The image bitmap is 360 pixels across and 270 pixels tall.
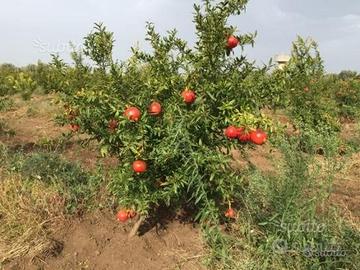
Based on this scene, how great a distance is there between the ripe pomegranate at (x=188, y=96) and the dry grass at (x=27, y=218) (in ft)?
5.47

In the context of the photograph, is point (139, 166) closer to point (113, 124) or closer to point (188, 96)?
point (113, 124)

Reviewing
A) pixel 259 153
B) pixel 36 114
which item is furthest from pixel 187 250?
pixel 36 114

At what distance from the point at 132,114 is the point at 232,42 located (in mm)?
1062

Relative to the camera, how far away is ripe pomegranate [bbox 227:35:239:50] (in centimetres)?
387

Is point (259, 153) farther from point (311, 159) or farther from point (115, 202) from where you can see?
point (311, 159)

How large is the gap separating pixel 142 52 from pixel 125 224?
5.37 feet

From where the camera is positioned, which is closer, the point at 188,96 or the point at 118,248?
the point at 188,96

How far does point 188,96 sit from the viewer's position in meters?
3.68

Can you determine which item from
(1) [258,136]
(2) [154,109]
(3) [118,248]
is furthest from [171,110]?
(3) [118,248]

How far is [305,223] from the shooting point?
10.7 feet

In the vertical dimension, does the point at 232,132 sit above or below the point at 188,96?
below

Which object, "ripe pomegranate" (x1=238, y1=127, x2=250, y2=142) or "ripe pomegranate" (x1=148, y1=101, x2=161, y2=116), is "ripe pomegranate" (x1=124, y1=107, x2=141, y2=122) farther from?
"ripe pomegranate" (x1=238, y1=127, x2=250, y2=142)

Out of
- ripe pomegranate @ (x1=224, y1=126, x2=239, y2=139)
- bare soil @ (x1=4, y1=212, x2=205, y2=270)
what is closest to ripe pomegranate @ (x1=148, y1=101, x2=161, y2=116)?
ripe pomegranate @ (x1=224, y1=126, x2=239, y2=139)

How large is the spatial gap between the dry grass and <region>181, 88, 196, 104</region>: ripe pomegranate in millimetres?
1668
